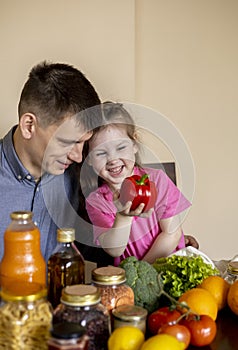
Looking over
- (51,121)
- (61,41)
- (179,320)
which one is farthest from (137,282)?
(61,41)

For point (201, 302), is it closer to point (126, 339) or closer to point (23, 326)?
point (126, 339)

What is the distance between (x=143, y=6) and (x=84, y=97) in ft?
3.38

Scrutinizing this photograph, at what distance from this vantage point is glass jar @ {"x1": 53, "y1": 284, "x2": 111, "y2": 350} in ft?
2.89

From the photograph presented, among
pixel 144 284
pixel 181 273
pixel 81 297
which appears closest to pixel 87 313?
pixel 81 297

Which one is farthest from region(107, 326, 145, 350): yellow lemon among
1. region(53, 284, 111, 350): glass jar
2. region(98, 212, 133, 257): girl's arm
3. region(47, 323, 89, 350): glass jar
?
region(98, 212, 133, 257): girl's arm

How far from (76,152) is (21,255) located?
0.58 meters

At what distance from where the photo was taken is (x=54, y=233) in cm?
167

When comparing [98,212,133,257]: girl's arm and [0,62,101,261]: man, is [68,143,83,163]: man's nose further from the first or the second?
[98,212,133,257]: girl's arm

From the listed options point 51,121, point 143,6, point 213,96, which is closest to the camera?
point 51,121

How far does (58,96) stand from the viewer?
1.51 meters

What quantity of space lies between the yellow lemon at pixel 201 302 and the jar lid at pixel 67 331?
0.32 meters

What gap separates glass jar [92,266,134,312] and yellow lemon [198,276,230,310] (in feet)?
0.67

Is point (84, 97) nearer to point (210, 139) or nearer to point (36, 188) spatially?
point (36, 188)

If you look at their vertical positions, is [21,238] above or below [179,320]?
above
